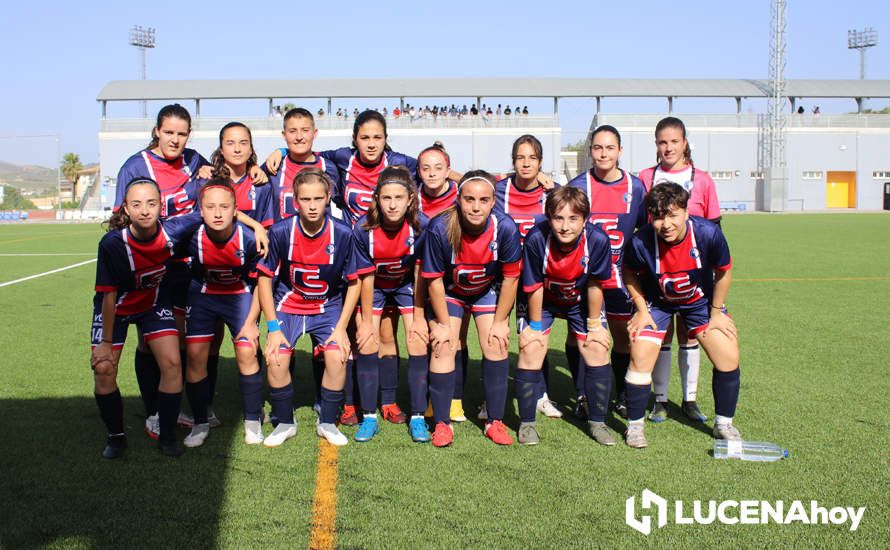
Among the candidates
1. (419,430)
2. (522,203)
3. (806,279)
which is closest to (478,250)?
(522,203)

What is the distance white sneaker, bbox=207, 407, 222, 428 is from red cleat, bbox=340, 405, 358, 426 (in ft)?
2.60

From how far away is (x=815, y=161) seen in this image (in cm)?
4362

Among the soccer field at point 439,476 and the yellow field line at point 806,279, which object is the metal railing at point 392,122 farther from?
the soccer field at point 439,476

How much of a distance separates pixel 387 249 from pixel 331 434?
1.16m

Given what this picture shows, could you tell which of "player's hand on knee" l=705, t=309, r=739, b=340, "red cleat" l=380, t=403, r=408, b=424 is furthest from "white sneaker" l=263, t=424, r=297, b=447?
"player's hand on knee" l=705, t=309, r=739, b=340

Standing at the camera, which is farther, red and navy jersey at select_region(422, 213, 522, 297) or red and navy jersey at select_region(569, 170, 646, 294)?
red and navy jersey at select_region(569, 170, 646, 294)

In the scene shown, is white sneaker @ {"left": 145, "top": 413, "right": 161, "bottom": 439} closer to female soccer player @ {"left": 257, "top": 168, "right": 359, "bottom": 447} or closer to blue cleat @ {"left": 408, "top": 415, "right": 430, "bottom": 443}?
female soccer player @ {"left": 257, "top": 168, "right": 359, "bottom": 447}

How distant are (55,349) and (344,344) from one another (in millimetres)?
3951

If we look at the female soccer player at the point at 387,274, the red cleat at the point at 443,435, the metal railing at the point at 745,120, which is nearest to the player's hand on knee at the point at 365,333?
the female soccer player at the point at 387,274

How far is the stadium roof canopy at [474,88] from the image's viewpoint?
141 feet

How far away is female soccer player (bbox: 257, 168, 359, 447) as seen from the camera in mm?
4234

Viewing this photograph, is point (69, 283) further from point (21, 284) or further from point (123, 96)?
point (123, 96)

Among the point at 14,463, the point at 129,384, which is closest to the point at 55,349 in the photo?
the point at 129,384

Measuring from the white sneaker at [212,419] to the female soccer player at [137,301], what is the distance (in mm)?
460
